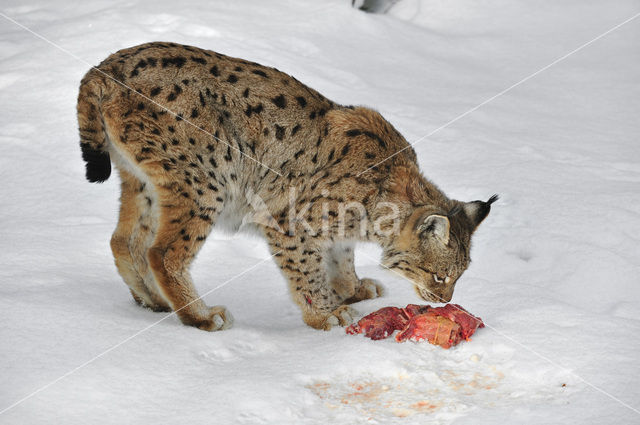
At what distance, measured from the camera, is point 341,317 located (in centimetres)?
484

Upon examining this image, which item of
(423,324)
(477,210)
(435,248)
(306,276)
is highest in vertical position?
(477,210)

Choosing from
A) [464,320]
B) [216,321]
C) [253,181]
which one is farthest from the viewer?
[253,181]

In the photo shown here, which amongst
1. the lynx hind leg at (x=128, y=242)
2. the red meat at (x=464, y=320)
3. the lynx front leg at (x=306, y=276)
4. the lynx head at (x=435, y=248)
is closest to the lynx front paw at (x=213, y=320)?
the lynx hind leg at (x=128, y=242)

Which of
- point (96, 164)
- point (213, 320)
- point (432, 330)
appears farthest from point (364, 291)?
point (96, 164)

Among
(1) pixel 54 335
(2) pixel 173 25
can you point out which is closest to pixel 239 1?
(2) pixel 173 25

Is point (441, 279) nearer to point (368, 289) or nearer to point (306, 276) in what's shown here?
point (368, 289)

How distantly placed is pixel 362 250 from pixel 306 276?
1458 millimetres

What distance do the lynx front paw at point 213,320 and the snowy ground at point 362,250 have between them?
0.27 feet

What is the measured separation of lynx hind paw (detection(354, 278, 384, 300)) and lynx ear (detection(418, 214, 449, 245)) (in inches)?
35.3

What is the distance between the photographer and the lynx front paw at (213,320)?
175 inches

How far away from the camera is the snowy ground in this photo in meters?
3.43

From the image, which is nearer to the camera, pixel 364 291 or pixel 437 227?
pixel 437 227

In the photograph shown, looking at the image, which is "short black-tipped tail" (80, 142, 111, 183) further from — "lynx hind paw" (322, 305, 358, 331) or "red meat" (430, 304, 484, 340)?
"red meat" (430, 304, 484, 340)

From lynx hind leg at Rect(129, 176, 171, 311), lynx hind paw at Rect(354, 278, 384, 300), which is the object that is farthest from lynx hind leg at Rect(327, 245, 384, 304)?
lynx hind leg at Rect(129, 176, 171, 311)
